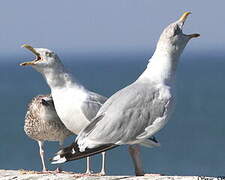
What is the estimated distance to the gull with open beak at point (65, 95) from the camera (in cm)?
905

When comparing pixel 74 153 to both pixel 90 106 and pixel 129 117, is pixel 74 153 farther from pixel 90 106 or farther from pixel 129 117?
pixel 90 106

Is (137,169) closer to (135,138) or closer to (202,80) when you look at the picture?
(135,138)

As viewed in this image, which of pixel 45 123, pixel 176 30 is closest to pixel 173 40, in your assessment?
pixel 176 30

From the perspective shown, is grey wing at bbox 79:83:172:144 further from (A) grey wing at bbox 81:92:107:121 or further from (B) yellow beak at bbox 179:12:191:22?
(A) grey wing at bbox 81:92:107:121

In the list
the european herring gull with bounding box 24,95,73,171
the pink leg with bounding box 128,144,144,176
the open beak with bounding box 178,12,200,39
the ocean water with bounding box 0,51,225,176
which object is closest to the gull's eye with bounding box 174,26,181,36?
the open beak with bounding box 178,12,200,39

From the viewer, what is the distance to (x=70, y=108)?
29.7ft

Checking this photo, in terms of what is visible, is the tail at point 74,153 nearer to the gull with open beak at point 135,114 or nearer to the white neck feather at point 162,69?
the gull with open beak at point 135,114

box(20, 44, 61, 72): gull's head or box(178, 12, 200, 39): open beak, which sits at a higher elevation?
box(178, 12, 200, 39): open beak

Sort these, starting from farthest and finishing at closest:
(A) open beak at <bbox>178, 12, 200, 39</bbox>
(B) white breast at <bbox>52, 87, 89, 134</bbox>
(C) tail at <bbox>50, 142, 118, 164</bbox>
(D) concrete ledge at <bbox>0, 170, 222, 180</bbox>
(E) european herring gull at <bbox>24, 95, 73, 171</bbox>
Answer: (E) european herring gull at <bbox>24, 95, 73, 171</bbox>
(B) white breast at <bbox>52, 87, 89, 134</bbox>
(A) open beak at <bbox>178, 12, 200, 39</bbox>
(C) tail at <bbox>50, 142, 118, 164</bbox>
(D) concrete ledge at <bbox>0, 170, 222, 180</bbox>

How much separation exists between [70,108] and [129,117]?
3.44 ft

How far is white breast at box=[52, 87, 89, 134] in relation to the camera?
29.7 ft

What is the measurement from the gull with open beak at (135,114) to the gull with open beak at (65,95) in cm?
83

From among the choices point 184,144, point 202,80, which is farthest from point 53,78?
point 202,80

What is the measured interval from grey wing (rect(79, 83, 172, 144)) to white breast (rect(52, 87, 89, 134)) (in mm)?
871
